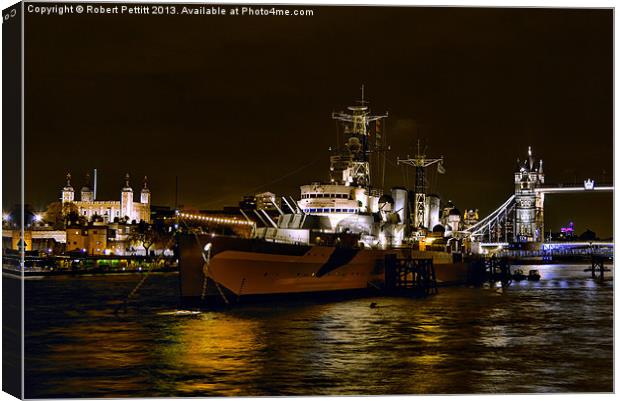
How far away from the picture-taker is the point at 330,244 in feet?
112

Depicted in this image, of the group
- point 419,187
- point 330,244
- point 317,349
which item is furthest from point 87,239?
point 317,349

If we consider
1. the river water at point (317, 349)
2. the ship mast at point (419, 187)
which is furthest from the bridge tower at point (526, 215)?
the river water at point (317, 349)

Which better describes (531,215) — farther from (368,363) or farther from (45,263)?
(368,363)

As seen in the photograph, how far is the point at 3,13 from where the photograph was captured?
14.6 m

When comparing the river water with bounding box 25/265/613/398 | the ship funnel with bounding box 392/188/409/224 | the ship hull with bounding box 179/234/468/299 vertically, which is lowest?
the river water with bounding box 25/265/613/398

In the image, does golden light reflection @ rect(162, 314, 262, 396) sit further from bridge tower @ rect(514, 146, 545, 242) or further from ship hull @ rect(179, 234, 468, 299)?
bridge tower @ rect(514, 146, 545, 242)

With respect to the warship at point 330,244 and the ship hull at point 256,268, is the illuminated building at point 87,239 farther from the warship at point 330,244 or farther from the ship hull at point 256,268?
the ship hull at point 256,268

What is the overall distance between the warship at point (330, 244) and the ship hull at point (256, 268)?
0.11 feet

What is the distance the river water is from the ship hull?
920mm

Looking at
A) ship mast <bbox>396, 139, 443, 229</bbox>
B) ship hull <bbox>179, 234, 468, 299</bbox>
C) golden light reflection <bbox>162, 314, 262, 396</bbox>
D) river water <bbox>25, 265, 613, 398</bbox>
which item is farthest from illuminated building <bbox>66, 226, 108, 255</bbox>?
golden light reflection <bbox>162, 314, 262, 396</bbox>

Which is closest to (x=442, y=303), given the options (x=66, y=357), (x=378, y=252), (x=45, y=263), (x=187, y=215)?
(x=378, y=252)

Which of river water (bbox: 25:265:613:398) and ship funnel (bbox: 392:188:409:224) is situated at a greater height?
ship funnel (bbox: 392:188:409:224)

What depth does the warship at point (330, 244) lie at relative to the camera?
29031 mm

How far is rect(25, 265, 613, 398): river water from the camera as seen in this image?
1588 cm
